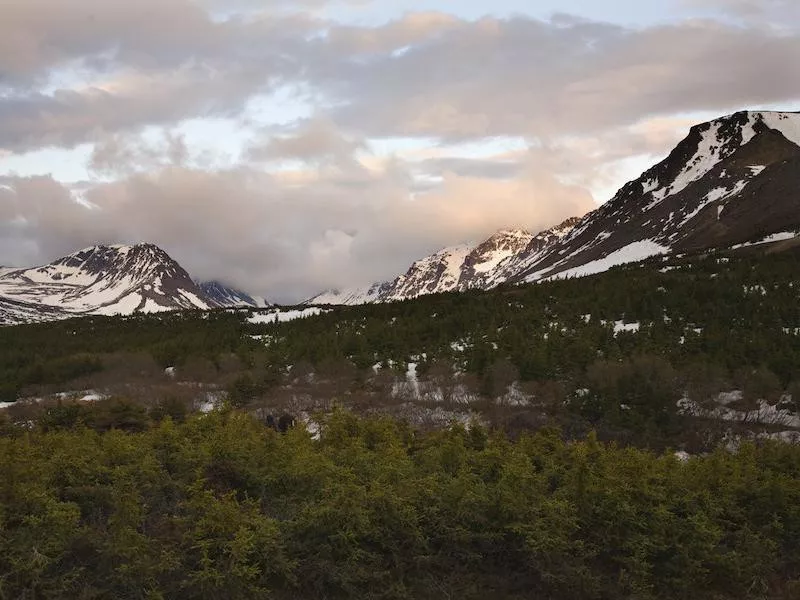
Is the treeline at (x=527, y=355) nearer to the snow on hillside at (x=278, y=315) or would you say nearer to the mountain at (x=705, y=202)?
the snow on hillside at (x=278, y=315)

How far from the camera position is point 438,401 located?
4981 cm

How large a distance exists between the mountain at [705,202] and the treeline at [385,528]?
253ft

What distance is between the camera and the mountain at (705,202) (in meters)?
114

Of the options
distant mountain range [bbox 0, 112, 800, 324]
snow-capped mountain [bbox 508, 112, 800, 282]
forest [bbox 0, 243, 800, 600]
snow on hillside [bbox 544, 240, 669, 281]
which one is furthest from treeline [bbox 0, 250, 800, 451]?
snow on hillside [bbox 544, 240, 669, 281]

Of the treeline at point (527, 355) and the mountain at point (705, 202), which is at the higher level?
the mountain at point (705, 202)

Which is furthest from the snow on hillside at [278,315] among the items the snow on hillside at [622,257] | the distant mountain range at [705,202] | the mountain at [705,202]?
the snow on hillside at [622,257]

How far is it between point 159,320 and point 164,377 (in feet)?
118

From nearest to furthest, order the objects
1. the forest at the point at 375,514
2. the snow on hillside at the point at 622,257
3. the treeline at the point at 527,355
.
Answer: the forest at the point at 375,514, the treeline at the point at 527,355, the snow on hillside at the point at 622,257

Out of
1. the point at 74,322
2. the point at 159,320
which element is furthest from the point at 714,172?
the point at 74,322

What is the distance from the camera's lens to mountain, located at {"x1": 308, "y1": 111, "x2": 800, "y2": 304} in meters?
114

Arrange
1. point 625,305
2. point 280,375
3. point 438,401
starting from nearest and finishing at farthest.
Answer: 1. point 438,401
2. point 280,375
3. point 625,305

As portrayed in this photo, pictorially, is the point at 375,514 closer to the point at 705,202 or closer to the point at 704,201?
the point at 705,202

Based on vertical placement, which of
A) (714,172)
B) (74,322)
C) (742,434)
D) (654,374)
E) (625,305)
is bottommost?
(742,434)

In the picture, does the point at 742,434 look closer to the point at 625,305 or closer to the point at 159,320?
the point at 625,305
